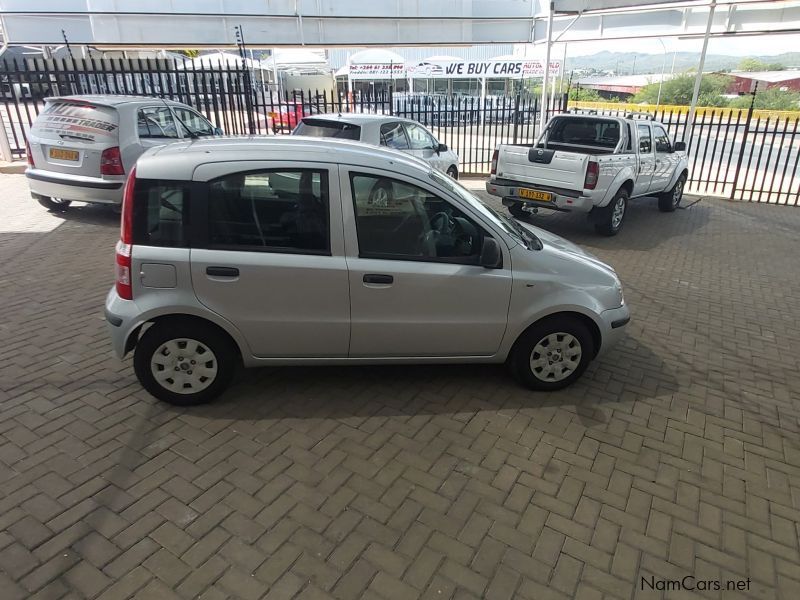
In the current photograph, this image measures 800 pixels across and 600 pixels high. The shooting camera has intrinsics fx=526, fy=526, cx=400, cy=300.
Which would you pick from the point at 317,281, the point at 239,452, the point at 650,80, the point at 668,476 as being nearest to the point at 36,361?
the point at 239,452

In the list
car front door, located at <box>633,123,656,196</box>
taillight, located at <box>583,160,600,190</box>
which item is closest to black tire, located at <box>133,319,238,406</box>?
taillight, located at <box>583,160,600,190</box>

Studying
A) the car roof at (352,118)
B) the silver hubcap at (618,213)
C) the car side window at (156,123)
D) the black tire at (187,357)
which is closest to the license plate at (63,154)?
the car side window at (156,123)

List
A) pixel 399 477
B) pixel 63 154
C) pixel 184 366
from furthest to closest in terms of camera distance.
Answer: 1. pixel 63 154
2. pixel 184 366
3. pixel 399 477

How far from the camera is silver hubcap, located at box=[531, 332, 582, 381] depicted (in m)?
3.81

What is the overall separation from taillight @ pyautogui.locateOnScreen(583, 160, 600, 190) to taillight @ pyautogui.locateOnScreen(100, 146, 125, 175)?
263 inches

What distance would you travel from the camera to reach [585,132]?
29.7 ft

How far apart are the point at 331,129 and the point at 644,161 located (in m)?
5.36

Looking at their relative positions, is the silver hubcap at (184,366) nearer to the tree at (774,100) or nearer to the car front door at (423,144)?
the car front door at (423,144)

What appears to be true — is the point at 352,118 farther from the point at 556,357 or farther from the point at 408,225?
the point at 556,357

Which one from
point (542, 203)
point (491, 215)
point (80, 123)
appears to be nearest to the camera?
point (491, 215)

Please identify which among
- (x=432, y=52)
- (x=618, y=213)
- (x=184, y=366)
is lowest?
(x=618, y=213)

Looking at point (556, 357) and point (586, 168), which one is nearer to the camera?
point (556, 357)

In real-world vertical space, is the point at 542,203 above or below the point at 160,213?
below

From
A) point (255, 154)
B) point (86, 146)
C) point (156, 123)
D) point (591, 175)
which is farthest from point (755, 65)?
point (255, 154)
